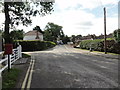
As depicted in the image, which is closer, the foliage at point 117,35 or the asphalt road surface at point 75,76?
the asphalt road surface at point 75,76

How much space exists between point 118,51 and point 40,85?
20271 mm

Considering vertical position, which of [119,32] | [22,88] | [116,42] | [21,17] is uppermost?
[21,17]

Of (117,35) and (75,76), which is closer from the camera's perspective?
(75,76)

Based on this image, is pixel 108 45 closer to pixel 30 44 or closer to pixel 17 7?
pixel 17 7

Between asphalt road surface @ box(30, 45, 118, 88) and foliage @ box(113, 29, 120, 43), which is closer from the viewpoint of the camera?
asphalt road surface @ box(30, 45, 118, 88)

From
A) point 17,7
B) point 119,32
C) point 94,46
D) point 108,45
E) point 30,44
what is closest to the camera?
point 17,7

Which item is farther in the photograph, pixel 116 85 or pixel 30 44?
pixel 30 44

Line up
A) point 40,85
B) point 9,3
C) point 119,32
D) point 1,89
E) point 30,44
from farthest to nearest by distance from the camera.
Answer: point 30,44
point 119,32
point 9,3
point 40,85
point 1,89

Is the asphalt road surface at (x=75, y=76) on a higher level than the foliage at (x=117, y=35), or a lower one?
lower

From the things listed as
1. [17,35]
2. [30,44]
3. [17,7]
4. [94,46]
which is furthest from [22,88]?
[30,44]

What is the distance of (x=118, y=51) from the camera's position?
23688 mm

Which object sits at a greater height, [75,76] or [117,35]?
[117,35]

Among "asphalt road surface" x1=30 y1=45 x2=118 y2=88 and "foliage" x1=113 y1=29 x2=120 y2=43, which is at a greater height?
"foliage" x1=113 y1=29 x2=120 y2=43

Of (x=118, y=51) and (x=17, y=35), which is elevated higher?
(x=17, y=35)
